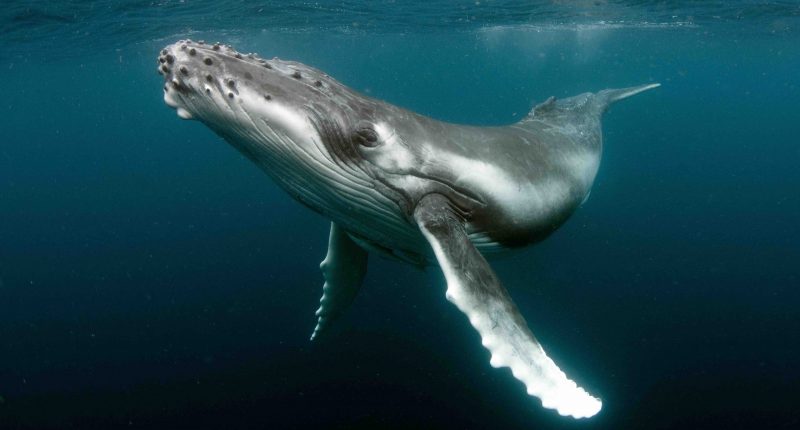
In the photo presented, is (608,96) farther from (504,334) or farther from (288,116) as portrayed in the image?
(288,116)

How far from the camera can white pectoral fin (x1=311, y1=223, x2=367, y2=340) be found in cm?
737

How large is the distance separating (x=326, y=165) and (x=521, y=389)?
6.41 metres

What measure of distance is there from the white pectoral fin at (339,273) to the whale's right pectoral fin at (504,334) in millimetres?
3133

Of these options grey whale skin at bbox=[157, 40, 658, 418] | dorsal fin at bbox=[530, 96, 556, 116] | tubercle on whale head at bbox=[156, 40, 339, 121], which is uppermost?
dorsal fin at bbox=[530, 96, 556, 116]

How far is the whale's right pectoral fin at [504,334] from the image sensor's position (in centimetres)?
394

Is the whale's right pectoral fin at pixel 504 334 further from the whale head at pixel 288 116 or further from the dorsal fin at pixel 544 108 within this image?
the dorsal fin at pixel 544 108

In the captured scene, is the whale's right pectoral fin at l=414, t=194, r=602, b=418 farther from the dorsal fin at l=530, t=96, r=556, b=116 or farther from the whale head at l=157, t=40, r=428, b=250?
the dorsal fin at l=530, t=96, r=556, b=116

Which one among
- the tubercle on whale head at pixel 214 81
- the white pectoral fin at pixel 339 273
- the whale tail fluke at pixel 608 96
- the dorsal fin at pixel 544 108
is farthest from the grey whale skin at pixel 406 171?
the whale tail fluke at pixel 608 96

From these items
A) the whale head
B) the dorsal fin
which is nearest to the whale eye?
the whale head

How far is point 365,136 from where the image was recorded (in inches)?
184

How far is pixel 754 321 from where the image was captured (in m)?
11.2

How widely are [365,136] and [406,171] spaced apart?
1.66ft

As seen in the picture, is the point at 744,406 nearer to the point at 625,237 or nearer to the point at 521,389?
the point at 521,389

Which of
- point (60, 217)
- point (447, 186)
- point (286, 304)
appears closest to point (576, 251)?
point (286, 304)
